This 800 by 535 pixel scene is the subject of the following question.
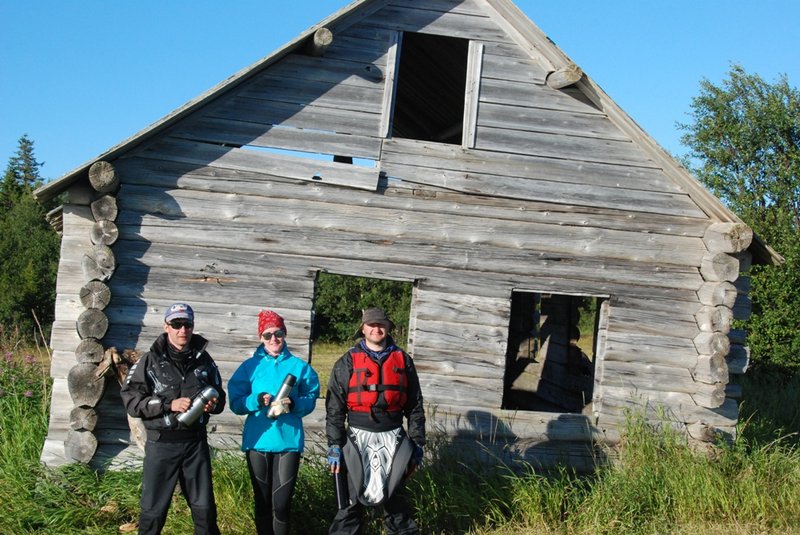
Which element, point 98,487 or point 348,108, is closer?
point 98,487

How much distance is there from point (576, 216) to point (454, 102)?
11.9ft

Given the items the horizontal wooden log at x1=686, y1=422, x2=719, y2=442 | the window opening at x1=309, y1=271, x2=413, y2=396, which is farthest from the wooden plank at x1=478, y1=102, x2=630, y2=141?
the window opening at x1=309, y1=271, x2=413, y2=396

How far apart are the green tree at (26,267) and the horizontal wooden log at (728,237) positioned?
20115 mm

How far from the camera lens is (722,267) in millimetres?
8016

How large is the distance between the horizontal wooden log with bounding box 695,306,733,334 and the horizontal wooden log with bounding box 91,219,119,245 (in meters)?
5.72

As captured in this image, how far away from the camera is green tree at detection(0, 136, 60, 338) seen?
25.6 meters

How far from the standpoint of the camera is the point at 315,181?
7.74 metres

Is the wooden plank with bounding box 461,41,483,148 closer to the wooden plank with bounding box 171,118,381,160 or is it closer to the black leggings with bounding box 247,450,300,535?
the wooden plank with bounding box 171,118,381,160

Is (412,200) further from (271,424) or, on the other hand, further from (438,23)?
(271,424)

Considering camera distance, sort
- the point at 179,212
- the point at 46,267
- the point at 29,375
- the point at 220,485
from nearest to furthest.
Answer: the point at 220,485 → the point at 179,212 → the point at 29,375 → the point at 46,267

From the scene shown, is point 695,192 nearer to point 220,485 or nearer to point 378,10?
point 378,10

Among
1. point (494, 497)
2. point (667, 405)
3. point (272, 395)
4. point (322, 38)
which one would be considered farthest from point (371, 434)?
point (667, 405)

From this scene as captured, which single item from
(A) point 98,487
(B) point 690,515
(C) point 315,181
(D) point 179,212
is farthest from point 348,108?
(B) point 690,515

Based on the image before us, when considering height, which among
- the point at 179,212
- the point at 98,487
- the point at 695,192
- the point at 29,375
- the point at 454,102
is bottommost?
the point at 98,487
